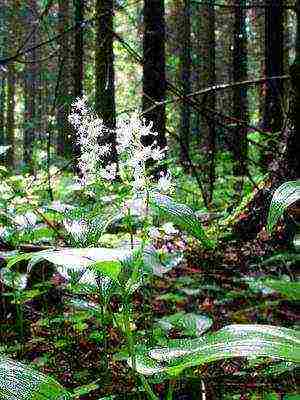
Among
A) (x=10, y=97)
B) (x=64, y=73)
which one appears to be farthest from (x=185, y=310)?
(x=10, y=97)

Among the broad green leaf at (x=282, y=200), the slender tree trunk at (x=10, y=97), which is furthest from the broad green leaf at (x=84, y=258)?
the slender tree trunk at (x=10, y=97)

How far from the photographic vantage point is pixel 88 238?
182 centimetres

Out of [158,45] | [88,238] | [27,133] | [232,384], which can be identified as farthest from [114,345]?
[27,133]

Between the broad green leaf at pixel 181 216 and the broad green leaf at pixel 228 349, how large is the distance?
0.30 meters

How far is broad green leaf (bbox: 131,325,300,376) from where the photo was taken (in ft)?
3.97

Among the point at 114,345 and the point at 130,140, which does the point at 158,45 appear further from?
the point at 130,140

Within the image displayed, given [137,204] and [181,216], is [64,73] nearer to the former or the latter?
[137,204]

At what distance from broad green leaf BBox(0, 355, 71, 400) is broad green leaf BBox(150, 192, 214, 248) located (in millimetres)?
570

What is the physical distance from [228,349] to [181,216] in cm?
51

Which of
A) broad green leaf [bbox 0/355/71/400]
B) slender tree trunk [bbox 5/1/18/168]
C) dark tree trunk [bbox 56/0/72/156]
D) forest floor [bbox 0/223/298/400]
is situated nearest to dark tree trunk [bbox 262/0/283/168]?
dark tree trunk [bbox 56/0/72/156]

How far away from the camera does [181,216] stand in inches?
66.2

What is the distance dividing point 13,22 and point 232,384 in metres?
22.1

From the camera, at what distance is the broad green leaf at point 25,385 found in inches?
49.5

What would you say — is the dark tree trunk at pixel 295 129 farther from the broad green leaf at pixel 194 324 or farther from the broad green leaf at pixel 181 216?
the broad green leaf at pixel 181 216
